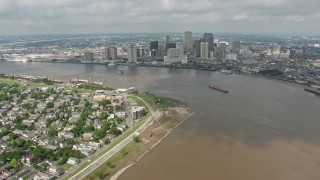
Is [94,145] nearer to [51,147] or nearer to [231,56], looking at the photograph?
[51,147]

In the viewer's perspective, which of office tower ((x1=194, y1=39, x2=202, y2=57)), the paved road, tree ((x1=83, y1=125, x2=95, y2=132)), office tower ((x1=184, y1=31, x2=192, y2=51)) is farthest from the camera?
office tower ((x1=184, y1=31, x2=192, y2=51))

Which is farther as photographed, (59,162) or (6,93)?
(6,93)

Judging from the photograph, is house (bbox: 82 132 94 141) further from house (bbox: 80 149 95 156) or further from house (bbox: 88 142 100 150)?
house (bbox: 80 149 95 156)

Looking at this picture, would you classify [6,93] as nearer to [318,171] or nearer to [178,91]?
[178,91]

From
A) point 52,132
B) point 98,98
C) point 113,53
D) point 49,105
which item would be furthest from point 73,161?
point 113,53

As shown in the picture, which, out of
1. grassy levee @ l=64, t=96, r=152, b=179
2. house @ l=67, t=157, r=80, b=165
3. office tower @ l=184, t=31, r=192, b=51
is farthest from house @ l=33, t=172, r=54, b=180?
office tower @ l=184, t=31, r=192, b=51

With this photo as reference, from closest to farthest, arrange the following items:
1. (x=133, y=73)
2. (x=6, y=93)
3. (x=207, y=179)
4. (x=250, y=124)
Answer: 1. (x=207, y=179)
2. (x=250, y=124)
3. (x=6, y=93)
4. (x=133, y=73)

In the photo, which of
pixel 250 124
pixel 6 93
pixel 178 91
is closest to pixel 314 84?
pixel 178 91
